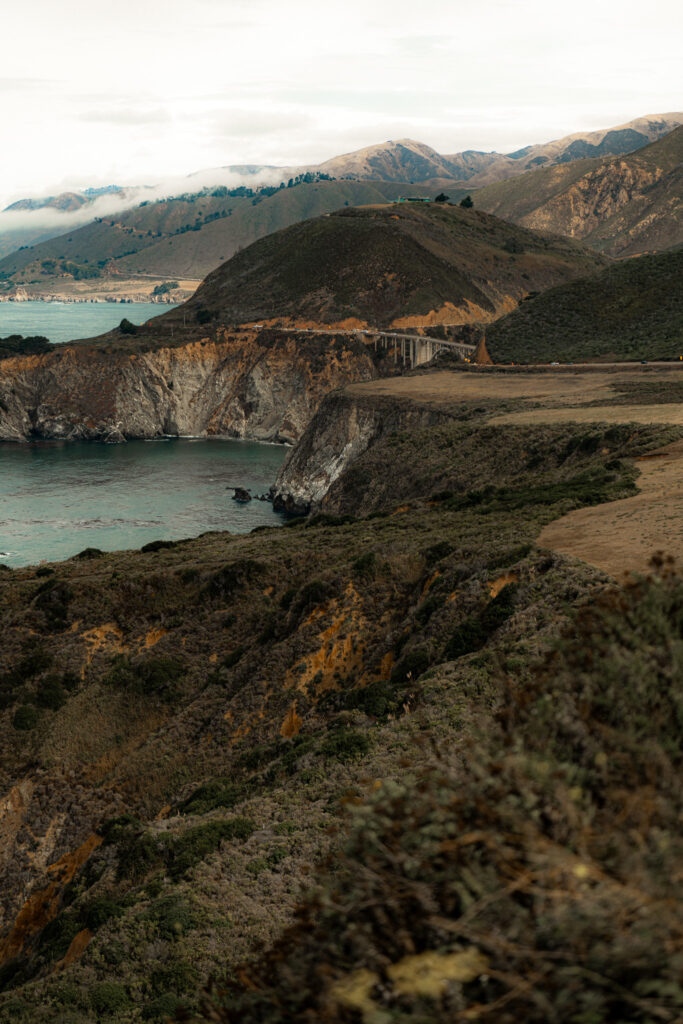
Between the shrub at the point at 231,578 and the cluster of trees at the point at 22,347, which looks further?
the cluster of trees at the point at 22,347

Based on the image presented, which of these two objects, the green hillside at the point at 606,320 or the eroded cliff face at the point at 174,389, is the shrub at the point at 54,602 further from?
the eroded cliff face at the point at 174,389

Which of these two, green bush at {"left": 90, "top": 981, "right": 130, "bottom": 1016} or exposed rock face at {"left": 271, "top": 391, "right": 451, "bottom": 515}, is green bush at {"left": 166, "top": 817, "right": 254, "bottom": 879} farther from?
exposed rock face at {"left": 271, "top": 391, "right": 451, "bottom": 515}

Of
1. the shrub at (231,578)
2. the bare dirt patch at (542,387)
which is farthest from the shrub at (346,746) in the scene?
the bare dirt patch at (542,387)

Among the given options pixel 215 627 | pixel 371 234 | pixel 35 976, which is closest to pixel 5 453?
pixel 371 234

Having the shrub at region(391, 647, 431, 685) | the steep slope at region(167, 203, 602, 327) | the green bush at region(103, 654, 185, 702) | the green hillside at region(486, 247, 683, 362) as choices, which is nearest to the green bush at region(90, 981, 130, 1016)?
the shrub at region(391, 647, 431, 685)

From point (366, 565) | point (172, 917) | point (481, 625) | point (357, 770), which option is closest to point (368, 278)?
point (366, 565)

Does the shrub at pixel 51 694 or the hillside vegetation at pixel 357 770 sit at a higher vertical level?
the hillside vegetation at pixel 357 770

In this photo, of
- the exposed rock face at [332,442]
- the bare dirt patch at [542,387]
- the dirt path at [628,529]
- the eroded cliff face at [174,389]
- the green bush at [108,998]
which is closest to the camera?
the green bush at [108,998]
